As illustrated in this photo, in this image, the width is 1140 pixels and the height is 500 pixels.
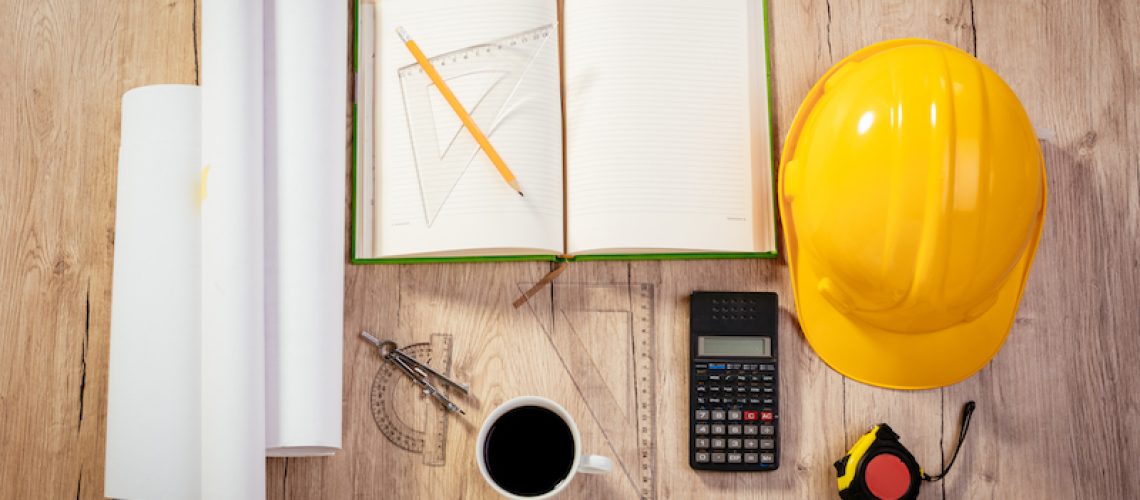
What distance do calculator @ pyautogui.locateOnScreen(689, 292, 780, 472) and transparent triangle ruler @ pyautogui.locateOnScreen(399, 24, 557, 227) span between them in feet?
0.94

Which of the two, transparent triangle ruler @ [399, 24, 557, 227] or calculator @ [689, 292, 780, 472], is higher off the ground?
transparent triangle ruler @ [399, 24, 557, 227]

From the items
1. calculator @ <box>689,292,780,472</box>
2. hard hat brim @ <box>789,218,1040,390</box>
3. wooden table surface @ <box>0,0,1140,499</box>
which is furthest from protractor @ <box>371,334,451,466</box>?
hard hat brim @ <box>789,218,1040,390</box>

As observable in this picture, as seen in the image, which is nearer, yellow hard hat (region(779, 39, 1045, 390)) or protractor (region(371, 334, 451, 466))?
yellow hard hat (region(779, 39, 1045, 390))

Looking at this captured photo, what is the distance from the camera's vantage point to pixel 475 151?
81cm

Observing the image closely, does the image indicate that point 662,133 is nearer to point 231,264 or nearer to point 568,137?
point 568,137

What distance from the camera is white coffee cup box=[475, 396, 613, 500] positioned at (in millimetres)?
705

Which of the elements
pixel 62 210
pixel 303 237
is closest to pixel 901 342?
pixel 303 237

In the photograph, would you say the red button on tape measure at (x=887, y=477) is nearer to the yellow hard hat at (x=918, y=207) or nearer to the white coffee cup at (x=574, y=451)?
the yellow hard hat at (x=918, y=207)

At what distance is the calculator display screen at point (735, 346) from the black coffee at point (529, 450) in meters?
0.19

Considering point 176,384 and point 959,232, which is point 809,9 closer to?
point 959,232

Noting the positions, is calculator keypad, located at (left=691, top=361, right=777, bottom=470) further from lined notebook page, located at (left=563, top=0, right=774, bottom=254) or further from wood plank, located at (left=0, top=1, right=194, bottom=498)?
wood plank, located at (left=0, top=1, right=194, bottom=498)

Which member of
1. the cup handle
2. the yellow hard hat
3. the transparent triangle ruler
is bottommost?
the cup handle

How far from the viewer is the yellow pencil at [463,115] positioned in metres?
0.79

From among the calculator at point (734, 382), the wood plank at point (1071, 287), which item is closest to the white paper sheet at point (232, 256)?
the calculator at point (734, 382)
